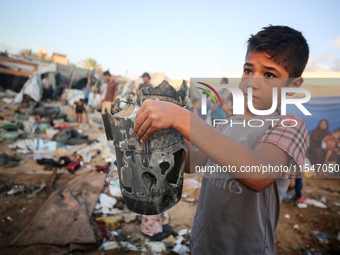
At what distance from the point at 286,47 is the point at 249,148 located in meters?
0.64

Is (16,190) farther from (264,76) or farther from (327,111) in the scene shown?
(327,111)

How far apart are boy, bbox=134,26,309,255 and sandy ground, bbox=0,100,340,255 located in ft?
8.28

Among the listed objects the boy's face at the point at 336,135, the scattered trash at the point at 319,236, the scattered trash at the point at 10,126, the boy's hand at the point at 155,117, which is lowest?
the scattered trash at the point at 319,236

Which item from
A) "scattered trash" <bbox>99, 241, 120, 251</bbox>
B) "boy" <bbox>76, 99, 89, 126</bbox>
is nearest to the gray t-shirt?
"scattered trash" <bbox>99, 241, 120, 251</bbox>

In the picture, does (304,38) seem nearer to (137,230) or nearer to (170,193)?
(170,193)

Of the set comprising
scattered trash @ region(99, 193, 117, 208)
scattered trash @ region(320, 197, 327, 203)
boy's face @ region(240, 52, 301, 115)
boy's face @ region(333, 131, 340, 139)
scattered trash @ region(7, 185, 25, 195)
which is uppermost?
boy's face @ region(240, 52, 301, 115)

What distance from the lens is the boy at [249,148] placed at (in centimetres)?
→ 85

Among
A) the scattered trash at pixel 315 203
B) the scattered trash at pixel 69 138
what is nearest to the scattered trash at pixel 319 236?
the scattered trash at pixel 315 203

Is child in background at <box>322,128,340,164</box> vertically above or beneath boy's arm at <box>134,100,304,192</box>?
beneath

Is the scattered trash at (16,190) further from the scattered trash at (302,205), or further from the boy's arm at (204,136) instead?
the scattered trash at (302,205)

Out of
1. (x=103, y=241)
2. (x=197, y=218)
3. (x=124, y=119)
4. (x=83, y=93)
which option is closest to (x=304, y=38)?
(x=124, y=119)

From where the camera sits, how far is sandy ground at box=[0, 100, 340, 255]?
3.42 meters

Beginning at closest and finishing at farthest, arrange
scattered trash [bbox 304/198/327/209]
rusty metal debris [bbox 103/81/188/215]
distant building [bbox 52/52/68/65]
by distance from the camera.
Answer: rusty metal debris [bbox 103/81/188/215]
scattered trash [bbox 304/198/327/209]
distant building [bbox 52/52/68/65]

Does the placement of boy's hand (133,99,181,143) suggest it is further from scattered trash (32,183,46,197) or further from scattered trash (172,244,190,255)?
scattered trash (32,183,46,197)
